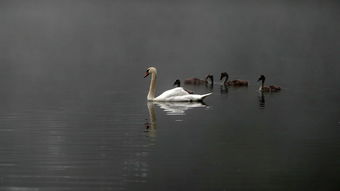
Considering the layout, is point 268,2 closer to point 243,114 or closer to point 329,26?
point 329,26

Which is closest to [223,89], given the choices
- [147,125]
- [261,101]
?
[261,101]

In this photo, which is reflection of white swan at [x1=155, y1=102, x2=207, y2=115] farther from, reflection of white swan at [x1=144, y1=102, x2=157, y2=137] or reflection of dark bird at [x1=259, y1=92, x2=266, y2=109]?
reflection of dark bird at [x1=259, y1=92, x2=266, y2=109]

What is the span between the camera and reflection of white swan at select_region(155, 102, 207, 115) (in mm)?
24625

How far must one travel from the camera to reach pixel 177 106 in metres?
26.5

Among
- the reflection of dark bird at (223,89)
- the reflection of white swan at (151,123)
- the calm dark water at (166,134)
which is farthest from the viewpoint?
the reflection of dark bird at (223,89)

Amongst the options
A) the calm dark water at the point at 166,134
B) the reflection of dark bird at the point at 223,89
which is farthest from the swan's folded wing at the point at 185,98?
the reflection of dark bird at the point at 223,89

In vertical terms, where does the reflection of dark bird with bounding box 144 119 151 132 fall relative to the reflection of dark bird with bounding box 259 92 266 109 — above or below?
below

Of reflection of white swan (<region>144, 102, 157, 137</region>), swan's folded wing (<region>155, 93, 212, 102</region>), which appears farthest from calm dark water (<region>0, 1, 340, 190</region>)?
swan's folded wing (<region>155, 93, 212, 102</region>)

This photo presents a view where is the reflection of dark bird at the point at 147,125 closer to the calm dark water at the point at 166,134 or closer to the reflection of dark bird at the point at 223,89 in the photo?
the calm dark water at the point at 166,134

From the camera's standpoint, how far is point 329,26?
125875mm

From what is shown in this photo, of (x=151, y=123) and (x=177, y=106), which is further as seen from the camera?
(x=177, y=106)

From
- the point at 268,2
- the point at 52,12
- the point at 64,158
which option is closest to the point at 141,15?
the point at 52,12

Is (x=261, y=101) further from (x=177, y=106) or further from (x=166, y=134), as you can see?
(x=166, y=134)

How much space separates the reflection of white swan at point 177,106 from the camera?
2462 centimetres
